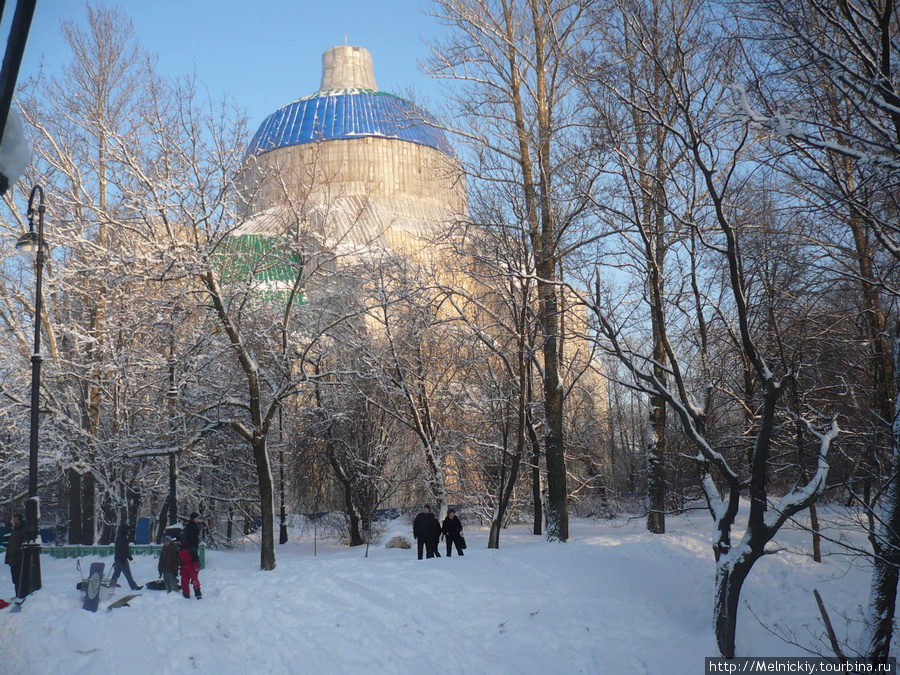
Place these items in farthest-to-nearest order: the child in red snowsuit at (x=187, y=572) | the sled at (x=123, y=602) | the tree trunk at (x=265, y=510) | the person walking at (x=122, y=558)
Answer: the tree trunk at (x=265, y=510) → the person walking at (x=122, y=558) → the child in red snowsuit at (x=187, y=572) → the sled at (x=123, y=602)

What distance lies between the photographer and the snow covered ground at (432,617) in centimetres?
885

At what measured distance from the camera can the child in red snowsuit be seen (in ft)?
34.2

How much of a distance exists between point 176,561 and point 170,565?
0.32ft

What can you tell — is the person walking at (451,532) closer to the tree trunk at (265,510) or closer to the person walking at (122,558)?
the tree trunk at (265,510)

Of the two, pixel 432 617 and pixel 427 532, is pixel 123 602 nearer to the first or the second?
pixel 432 617

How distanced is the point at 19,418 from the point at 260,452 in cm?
863

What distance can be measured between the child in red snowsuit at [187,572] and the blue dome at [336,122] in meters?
28.9

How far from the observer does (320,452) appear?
22078mm

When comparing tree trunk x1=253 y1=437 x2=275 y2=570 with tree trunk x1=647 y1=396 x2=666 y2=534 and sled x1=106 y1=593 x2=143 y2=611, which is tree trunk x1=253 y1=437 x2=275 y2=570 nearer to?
sled x1=106 y1=593 x2=143 y2=611

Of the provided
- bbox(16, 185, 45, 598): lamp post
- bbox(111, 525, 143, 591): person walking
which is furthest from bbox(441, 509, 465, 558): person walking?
bbox(16, 185, 45, 598): lamp post

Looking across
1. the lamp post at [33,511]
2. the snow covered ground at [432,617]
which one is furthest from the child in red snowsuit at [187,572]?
the lamp post at [33,511]

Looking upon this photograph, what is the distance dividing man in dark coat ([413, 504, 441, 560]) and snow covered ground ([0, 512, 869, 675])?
92cm

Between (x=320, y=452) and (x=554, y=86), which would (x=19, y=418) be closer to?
(x=320, y=452)

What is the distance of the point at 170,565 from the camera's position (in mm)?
10781
